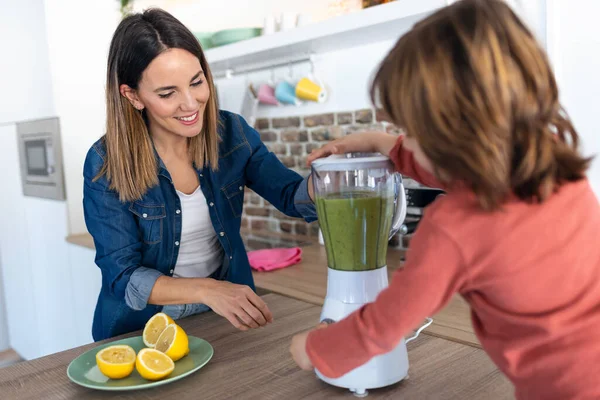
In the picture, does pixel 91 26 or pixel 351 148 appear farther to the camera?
pixel 91 26

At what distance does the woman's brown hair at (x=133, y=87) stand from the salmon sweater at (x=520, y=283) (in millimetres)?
835

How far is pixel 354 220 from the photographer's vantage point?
993mm

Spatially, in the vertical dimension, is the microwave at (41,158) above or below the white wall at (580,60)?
below

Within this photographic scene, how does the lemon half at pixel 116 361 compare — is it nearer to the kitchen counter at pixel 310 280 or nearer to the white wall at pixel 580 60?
the kitchen counter at pixel 310 280

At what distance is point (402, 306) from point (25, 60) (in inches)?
114

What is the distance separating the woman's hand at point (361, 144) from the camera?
1.09 meters

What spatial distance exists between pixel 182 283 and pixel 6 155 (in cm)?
256

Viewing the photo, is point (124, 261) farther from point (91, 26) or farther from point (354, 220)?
point (91, 26)

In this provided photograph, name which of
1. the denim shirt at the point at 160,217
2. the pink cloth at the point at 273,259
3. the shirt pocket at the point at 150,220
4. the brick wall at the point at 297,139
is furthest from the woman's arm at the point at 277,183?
the brick wall at the point at 297,139

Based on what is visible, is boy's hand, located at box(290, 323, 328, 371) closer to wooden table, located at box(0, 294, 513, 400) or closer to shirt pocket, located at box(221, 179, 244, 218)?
wooden table, located at box(0, 294, 513, 400)

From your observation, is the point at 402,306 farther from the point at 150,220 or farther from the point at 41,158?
the point at 41,158

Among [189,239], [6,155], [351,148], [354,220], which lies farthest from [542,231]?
[6,155]

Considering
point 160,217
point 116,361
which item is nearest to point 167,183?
point 160,217

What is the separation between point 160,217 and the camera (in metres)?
1.45
